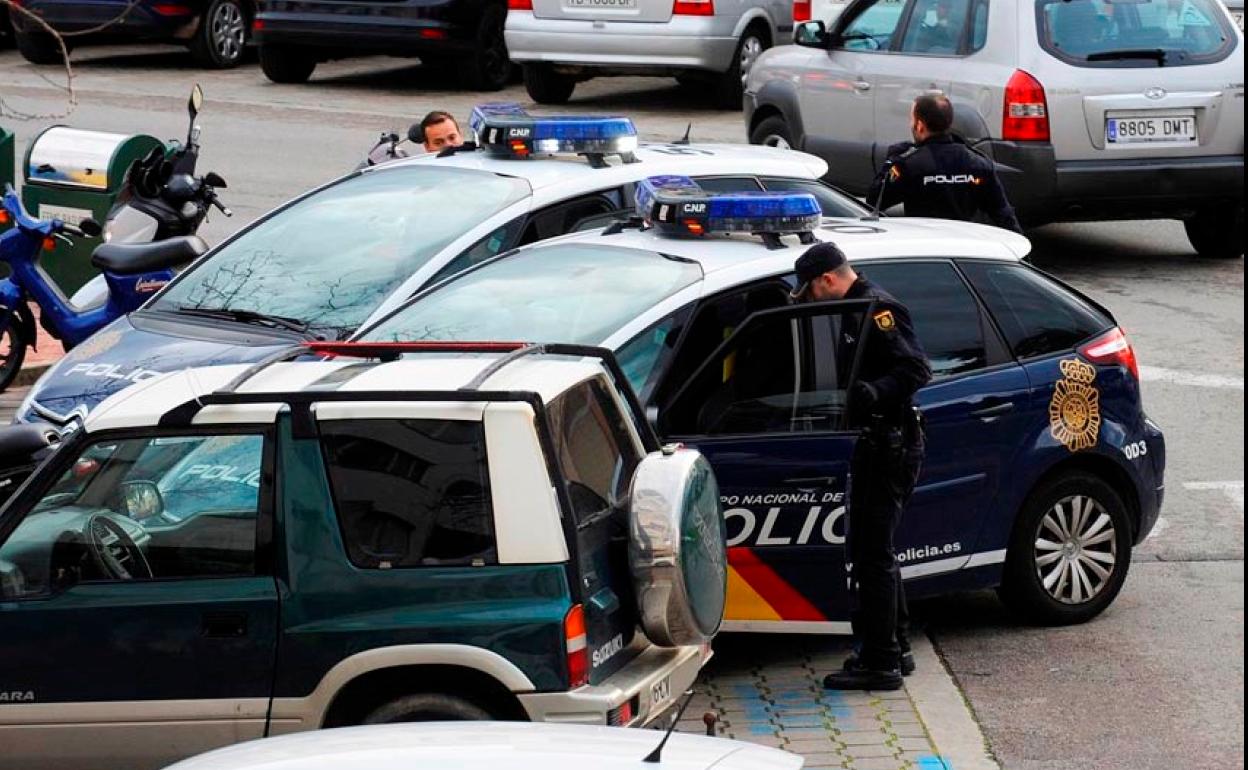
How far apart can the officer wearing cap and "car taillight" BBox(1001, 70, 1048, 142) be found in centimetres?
593

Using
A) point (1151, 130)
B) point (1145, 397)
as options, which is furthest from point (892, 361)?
point (1151, 130)

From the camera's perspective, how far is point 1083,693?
24.1 feet

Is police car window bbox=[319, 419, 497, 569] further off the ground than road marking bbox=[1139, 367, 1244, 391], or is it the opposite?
police car window bbox=[319, 419, 497, 569]

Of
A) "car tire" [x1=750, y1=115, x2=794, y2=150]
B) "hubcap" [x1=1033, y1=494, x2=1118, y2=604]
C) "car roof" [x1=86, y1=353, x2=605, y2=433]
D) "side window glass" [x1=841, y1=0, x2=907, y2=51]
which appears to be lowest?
"car tire" [x1=750, y1=115, x2=794, y2=150]

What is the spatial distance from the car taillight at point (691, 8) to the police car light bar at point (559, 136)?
9.28 metres

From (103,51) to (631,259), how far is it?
18.1m

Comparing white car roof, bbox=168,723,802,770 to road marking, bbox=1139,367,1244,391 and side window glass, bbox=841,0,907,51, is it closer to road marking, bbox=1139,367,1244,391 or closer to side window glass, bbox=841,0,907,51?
road marking, bbox=1139,367,1244,391

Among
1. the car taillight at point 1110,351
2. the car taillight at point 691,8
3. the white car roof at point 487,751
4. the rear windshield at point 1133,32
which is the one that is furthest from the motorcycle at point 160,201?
the white car roof at point 487,751

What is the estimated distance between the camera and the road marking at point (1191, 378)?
1120cm

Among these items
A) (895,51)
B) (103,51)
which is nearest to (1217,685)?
(895,51)

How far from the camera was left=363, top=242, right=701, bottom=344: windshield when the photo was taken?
7.45 meters

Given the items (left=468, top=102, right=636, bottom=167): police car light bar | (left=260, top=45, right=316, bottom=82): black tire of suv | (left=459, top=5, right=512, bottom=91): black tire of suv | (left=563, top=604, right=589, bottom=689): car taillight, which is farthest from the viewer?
(left=260, top=45, right=316, bottom=82): black tire of suv

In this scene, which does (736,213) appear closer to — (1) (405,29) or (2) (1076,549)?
(2) (1076,549)

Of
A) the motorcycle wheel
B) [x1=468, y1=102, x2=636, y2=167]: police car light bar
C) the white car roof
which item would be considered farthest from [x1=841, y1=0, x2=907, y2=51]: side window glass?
the white car roof
